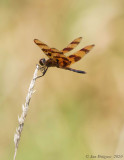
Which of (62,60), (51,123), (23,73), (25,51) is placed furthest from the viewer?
(25,51)

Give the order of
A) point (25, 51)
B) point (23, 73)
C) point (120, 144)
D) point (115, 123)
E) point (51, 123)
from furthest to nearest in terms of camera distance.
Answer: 1. point (25, 51)
2. point (23, 73)
3. point (115, 123)
4. point (51, 123)
5. point (120, 144)

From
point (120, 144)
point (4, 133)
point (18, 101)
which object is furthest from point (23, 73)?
point (120, 144)

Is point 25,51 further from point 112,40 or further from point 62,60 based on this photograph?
point 62,60

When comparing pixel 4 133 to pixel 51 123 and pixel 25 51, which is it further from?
pixel 25 51

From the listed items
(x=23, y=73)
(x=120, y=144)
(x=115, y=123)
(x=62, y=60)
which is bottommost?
(x=115, y=123)

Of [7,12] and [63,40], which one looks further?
[7,12]

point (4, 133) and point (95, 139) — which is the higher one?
point (4, 133)

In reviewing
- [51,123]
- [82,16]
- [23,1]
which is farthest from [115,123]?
[23,1]
